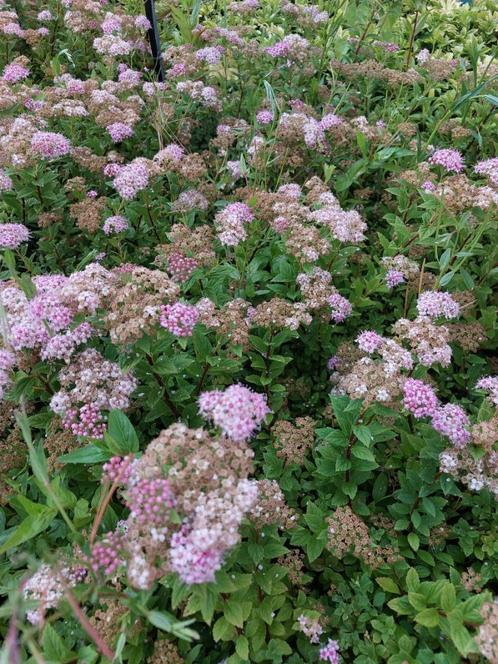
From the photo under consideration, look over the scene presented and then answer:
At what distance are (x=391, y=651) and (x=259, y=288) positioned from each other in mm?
1984

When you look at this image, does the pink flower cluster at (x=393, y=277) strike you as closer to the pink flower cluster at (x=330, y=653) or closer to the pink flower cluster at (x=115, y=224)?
the pink flower cluster at (x=115, y=224)

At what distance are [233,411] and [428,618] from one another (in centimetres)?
114

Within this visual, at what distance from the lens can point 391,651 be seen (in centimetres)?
210

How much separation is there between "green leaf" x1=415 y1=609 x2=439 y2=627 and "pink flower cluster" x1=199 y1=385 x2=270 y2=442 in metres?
1.01

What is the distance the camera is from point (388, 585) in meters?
2.28

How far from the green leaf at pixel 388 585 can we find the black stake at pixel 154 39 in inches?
176

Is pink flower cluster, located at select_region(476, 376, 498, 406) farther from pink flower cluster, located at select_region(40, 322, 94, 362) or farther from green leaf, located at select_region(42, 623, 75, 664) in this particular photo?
green leaf, located at select_region(42, 623, 75, 664)

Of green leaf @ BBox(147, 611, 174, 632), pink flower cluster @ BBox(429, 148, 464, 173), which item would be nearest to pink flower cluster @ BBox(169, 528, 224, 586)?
green leaf @ BBox(147, 611, 174, 632)

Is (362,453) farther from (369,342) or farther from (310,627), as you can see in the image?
(310,627)

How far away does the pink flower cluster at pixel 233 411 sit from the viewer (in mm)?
1756

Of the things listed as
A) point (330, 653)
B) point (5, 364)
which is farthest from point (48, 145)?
point (330, 653)

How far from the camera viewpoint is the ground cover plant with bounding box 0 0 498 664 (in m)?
1.71

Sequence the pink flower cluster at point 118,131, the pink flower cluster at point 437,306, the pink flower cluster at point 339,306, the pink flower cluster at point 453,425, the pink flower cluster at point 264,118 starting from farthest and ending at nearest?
the pink flower cluster at point 264,118 → the pink flower cluster at point 118,131 → the pink flower cluster at point 339,306 → the pink flower cluster at point 437,306 → the pink flower cluster at point 453,425

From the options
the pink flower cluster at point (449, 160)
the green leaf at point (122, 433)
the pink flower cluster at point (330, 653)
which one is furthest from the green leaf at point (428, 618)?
the pink flower cluster at point (449, 160)
